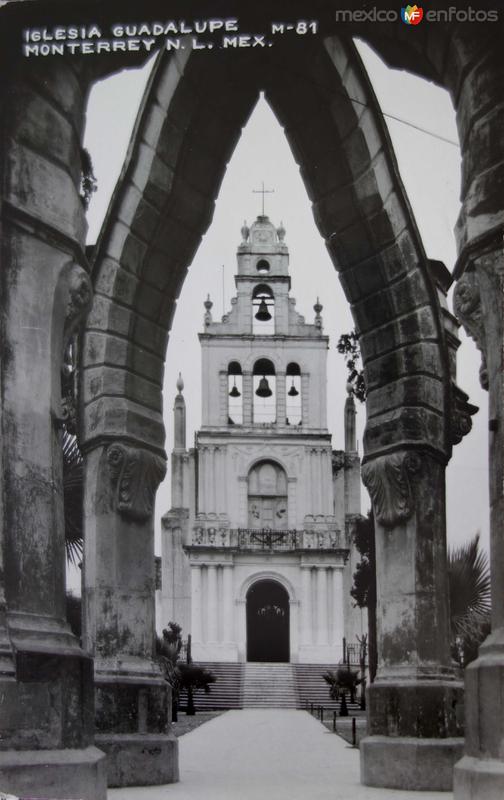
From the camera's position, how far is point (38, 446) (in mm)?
8242

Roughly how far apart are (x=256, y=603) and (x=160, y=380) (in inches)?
2102

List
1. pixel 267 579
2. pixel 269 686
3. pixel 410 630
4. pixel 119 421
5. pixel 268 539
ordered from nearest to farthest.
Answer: pixel 410 630, pixel 119 421, pixel 269 686, pixel 267 579, pixel 268 539

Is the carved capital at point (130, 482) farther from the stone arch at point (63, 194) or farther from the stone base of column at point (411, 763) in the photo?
the stone arch at point (63, 194)

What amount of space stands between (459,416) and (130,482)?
3.21 m

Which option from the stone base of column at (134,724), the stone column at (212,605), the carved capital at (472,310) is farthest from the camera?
the stone column at (212,605)

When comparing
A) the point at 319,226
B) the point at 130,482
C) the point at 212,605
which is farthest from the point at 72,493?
the point at 212,605

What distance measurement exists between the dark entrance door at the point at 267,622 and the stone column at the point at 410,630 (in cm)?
A: 5206

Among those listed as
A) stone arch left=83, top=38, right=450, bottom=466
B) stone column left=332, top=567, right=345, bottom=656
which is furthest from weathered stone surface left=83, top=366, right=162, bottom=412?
stone column left=332, top=567, right=345, bottom=656

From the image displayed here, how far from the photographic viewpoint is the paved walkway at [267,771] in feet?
35.7

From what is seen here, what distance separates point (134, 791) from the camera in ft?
37.7

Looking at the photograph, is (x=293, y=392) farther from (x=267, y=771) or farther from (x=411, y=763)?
(x=411, y=763)

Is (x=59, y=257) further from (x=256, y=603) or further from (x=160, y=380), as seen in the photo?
(x=256, y=603)

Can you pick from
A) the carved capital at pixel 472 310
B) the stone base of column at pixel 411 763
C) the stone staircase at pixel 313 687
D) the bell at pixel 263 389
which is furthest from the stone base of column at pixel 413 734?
the bell at pixel 263 389

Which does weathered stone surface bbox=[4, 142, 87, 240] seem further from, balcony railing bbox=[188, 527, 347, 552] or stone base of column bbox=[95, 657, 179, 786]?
balcony railing bbox=[188, 527, 347, 552]
